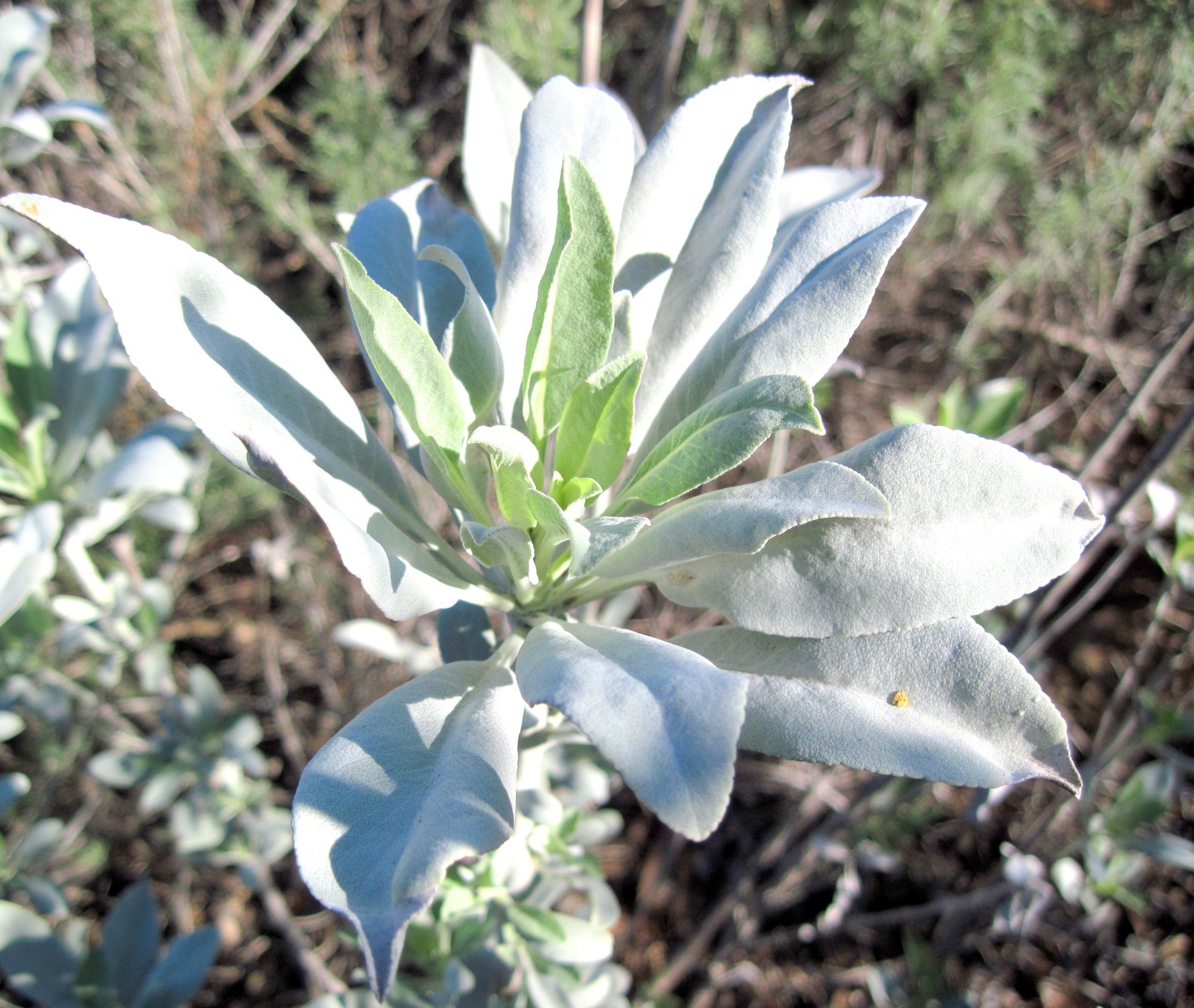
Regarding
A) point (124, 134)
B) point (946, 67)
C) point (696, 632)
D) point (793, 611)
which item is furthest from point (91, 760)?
point (946, 67)

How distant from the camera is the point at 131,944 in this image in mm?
1578

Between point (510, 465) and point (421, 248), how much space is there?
0.42m

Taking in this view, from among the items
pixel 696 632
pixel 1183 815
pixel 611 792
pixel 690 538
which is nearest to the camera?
pixel 690 538

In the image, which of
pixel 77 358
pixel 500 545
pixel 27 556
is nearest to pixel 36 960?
pixel 27 556

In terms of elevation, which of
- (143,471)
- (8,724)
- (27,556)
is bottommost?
(8,724)

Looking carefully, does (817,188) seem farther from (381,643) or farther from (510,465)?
(381,643)

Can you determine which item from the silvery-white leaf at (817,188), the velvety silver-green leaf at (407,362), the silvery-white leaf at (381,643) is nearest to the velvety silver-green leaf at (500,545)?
the velvety silver-green leaf at (407,362)

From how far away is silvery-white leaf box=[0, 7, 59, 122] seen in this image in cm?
157

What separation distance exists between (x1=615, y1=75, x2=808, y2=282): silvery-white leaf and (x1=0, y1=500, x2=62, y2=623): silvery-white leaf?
3.44 feet

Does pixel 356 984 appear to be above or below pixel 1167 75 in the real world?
below

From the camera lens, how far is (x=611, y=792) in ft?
7.88

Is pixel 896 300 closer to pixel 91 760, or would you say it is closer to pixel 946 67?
pixel 946 67

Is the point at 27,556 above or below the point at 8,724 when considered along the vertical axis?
above

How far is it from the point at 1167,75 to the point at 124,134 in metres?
3.25
